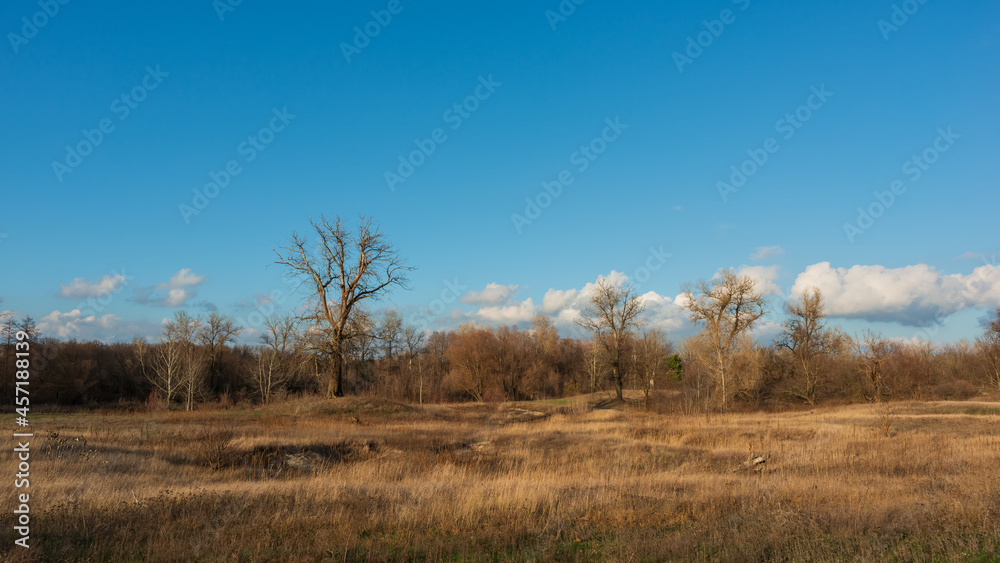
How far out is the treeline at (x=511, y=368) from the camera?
4359 cm

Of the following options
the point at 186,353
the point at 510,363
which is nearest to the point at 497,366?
the point at 510,363

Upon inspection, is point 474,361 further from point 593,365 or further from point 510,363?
point 593,365

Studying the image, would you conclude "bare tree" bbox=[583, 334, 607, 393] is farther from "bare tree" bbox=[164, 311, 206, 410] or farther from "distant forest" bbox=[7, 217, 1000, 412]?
"bare tree" bbox=[164, 311, 206, 410]

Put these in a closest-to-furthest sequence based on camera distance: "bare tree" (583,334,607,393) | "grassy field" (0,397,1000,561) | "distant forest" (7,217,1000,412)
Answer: "grassy field" (0,397,1000,561), "distant forest" (7,217,1000,412), "bare tree" (583,334,607,393)

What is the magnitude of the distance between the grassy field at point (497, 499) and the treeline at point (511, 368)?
649 inches

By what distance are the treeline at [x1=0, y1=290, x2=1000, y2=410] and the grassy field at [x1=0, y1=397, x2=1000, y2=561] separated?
16493 mm

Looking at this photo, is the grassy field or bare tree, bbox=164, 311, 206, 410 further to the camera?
bare tree, bbox=164, 311, 206, 410

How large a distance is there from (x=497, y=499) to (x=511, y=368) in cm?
6015

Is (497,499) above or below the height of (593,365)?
above

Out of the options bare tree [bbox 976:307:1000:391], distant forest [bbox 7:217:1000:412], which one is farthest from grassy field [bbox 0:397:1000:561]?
bare tree [bbox 976:307:1000:391]

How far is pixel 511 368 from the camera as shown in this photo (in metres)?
69.3

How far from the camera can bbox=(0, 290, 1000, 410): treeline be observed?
143ft

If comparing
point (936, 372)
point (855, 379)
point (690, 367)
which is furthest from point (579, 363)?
point (936, 372)

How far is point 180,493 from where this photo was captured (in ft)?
30.6
